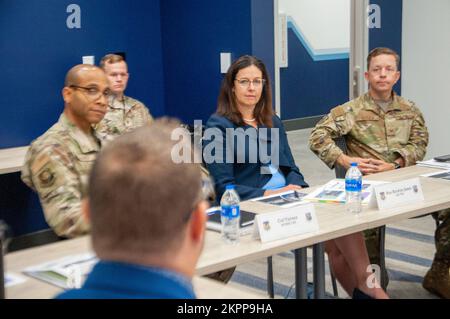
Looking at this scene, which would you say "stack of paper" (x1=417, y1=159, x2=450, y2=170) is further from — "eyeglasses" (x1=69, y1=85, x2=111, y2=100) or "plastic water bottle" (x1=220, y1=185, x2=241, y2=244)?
"eyeglasses" (x1=69, y1=85, x2=111, y2=100)

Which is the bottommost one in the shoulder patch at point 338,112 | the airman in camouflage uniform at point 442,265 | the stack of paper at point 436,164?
the airman in camouflage uniform at point 442,265

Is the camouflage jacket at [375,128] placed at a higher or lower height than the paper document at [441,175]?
higher

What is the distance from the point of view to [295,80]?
Result: 10.1m

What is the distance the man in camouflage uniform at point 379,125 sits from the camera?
405cm

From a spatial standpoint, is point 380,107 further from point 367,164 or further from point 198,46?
point 198,46

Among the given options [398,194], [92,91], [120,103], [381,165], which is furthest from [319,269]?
[120,103]

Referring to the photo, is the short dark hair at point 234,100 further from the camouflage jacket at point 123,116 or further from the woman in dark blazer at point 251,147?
the camouflage jacket at point 123,116

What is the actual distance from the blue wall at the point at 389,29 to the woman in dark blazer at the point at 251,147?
231cm

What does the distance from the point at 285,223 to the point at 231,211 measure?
21 centimetres

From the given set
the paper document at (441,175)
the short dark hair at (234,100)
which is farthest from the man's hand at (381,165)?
the short dark hair at (234,100)

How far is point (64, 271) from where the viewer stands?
2.16m

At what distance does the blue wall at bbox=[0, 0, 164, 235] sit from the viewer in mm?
4938
